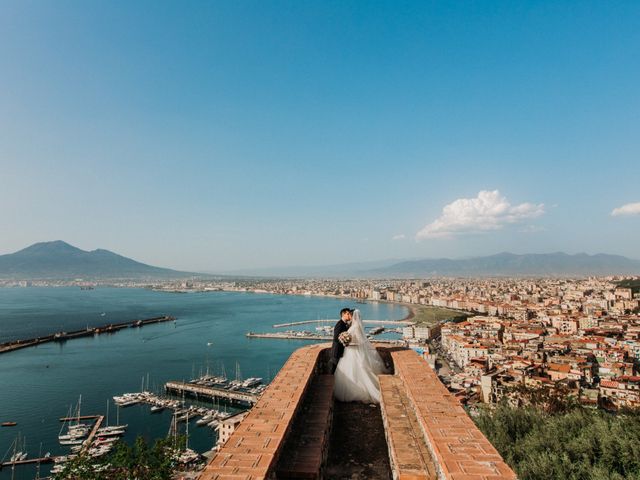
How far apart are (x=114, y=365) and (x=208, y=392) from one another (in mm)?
11943

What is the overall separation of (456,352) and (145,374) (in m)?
24.5

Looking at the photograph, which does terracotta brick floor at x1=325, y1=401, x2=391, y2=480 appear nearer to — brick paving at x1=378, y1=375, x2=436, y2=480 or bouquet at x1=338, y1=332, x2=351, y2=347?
brick paving at x1=378, y1=375, x2=436, y2=480

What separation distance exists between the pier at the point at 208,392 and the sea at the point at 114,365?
69cm

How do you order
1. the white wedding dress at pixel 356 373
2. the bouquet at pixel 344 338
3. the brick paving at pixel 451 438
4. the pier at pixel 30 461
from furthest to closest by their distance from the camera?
the pier at pixel 30 461, the bouquet at pixel 344 338, the white wedding dress at pixel 356 373, the brick paving at pixel 451 438

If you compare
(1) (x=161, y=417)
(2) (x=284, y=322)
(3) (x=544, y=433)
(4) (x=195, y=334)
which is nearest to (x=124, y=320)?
(4) (x=195, y=334)

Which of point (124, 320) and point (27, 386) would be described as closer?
point (27, 386)

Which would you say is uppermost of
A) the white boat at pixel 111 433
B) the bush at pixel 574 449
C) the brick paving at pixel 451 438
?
the brick paving at pixel 451 438

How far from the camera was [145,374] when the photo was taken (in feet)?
94.8

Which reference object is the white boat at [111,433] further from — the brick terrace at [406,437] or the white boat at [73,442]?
the brick terrace at [406,437]

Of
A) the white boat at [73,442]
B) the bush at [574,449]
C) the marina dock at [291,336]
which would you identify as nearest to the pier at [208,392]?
the white boat at [73,442]

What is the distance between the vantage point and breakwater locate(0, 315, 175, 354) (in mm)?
37906

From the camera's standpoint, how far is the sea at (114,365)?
63.4 feet

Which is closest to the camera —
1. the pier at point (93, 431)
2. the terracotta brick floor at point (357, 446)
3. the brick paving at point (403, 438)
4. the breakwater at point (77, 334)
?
the brick paving at point (403, 438)

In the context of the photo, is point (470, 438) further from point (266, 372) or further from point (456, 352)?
point (456, 352)
